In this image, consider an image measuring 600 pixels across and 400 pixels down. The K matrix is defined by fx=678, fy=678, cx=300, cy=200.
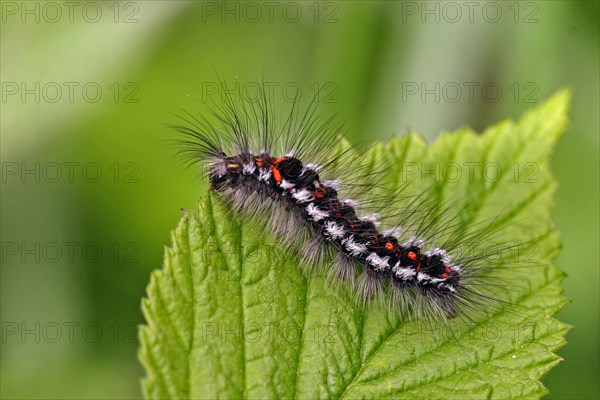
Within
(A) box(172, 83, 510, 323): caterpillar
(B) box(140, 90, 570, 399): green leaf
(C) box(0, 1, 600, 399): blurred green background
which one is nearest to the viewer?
(B) box(140, 90, 570, 399): green leaf

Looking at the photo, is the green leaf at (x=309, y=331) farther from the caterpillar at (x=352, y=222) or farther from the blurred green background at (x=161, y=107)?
the blurred green background at (x=161, y=107)

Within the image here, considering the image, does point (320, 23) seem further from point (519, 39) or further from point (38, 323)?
point (38, 323)

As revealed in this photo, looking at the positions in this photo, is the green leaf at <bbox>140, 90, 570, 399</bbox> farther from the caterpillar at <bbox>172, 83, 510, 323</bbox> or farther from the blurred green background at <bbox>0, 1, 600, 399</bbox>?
the blurred green background at <bbox>0, 1, 600, 399</bbox>

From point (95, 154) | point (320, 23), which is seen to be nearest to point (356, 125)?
point (320, 23)

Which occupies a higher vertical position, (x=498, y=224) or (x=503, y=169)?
(x=503, y=169)

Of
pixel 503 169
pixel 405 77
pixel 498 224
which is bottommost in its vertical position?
pixel 498 224

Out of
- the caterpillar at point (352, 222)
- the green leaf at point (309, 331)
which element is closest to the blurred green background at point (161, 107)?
the caterpillar at point (352, 222)

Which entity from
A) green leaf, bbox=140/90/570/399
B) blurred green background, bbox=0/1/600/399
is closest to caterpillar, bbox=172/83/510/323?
green leaf, bbox=140/90/570/399
